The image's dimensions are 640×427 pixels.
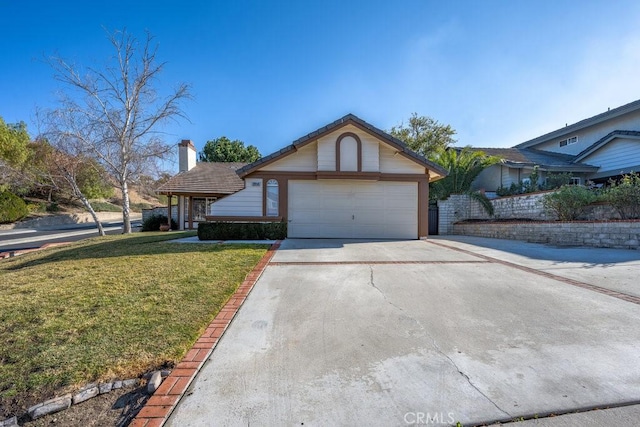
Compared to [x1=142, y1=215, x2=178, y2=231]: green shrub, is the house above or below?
above

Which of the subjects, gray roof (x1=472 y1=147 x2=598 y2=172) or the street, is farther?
gray roof (x1=472 y1=147 x2=598 y2=172)

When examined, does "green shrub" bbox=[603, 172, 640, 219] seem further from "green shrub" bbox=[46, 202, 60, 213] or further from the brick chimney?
"green shrub" bbox=[46, 202, 60, 213]

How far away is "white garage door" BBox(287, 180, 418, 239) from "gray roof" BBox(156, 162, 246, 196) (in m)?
7.41

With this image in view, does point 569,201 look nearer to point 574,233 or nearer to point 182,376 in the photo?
point 574,233

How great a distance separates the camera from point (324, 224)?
40.4ft

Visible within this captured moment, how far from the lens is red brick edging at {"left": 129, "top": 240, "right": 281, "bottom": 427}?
2070 mm

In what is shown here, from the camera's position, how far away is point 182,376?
2.52m

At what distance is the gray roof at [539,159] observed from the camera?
58.0 ft

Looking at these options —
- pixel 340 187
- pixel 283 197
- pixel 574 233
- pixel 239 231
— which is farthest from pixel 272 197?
pixel 574 233

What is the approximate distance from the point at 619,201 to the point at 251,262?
37.5 feet

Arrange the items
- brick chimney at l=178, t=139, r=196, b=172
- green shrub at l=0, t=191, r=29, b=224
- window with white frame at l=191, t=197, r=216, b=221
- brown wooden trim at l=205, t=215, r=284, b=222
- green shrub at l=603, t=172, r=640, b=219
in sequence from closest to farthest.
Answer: green shrub at l=603, t=172, r=640, b=219
brown wooden trim at l=205, t=215, r=284, b=222
window with white frame at l=191, t=197, r=216, b=221
brick chimney at l=178, t=139, r=196, b=172
green shrub at l=0, t=191, r=29, b=224

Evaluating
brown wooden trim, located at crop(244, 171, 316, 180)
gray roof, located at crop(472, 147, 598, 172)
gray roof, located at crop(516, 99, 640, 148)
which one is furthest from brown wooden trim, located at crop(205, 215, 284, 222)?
gray roof, located at crop(516, 99, 640, 148)

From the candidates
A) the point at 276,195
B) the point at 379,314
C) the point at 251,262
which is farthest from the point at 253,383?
the point at 276,195

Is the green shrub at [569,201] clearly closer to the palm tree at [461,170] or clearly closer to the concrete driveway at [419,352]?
the palm tree at [461,170]
